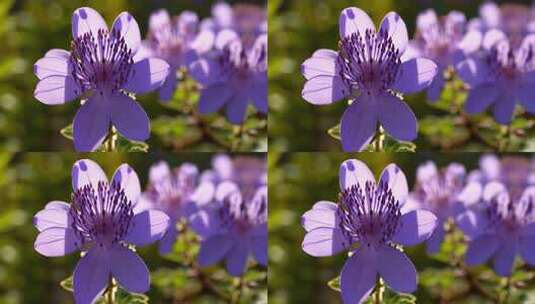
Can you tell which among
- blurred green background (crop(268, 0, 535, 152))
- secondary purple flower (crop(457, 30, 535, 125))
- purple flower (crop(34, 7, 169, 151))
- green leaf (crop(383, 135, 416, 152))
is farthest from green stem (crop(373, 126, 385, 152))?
purple flower (crop(34, 7, 169, 151))

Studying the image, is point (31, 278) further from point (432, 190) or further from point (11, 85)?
point (432, 190)

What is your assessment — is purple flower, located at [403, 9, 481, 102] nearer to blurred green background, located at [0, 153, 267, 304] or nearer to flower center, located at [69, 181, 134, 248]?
blurred green background, located at [0, 153, 267, 304]

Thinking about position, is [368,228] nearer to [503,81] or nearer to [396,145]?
[396,145]

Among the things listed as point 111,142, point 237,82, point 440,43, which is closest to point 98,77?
point 111,142

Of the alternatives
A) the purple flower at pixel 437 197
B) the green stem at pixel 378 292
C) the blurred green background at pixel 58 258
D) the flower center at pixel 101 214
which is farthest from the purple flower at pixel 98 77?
the purple flower at pixel 437 197

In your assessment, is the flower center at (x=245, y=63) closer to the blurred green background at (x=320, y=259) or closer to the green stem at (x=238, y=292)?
the blurred green background at (x=320, y=259)

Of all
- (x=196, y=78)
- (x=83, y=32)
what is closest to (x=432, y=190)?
(x=196, y=78)

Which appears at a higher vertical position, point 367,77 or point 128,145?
point 367,77

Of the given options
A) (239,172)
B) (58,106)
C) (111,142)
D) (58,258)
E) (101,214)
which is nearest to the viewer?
(101,214)
